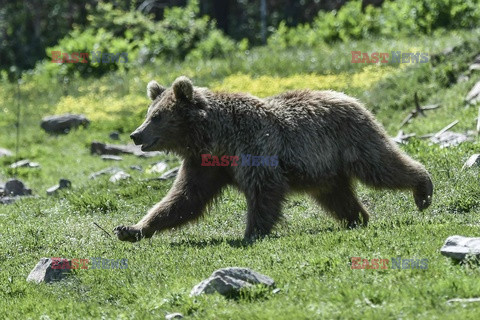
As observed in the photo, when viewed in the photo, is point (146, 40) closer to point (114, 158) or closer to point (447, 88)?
point (114, 158)

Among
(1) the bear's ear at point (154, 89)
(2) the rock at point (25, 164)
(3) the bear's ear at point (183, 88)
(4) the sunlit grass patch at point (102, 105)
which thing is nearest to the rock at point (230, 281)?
(3) the bear's ear at point (183, 88)

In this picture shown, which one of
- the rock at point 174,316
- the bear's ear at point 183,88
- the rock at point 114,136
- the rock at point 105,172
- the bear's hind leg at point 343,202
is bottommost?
the rock at point 114,136

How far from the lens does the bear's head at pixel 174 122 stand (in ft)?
32.7

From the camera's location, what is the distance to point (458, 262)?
700 centimetres

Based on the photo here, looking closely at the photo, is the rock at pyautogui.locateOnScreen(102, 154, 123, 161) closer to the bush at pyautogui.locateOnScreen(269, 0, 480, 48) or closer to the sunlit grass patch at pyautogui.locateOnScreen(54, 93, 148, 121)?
the sunlit grass patch at pyautogui.locateOnScreen(54, 93, 148, 121)

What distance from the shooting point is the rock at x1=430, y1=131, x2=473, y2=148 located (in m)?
13.4

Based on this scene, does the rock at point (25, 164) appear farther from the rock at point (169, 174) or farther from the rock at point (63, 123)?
the rock at point (169, 174)

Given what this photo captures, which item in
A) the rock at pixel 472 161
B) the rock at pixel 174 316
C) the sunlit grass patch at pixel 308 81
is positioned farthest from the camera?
Result: the sunlit grass patch at pixel 308 81

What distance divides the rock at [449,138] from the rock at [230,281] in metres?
6.91

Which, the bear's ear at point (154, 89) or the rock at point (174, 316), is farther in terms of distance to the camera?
the bear's ear at point (154, 89)

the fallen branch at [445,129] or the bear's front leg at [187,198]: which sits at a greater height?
the bear's front leg at [187,198]

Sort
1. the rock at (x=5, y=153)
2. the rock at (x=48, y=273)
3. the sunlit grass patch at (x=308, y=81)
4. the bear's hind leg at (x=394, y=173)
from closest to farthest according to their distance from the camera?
the rock at (x=48, y=273)
the bear's hind leg at (x=394, y=173)
the rock at (x=5, y=153)
the sunlit grass patch at (x=308, y=81)

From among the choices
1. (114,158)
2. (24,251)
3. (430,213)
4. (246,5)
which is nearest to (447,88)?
(114,158)

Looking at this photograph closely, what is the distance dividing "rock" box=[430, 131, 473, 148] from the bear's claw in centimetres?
570
